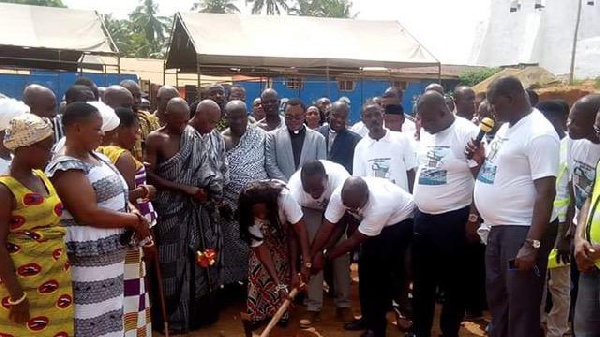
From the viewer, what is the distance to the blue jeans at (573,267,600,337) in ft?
10.3

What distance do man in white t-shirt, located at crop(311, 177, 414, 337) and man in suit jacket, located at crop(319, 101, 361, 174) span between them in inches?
49.8

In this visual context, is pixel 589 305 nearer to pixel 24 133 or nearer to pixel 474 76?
pixel 24 133

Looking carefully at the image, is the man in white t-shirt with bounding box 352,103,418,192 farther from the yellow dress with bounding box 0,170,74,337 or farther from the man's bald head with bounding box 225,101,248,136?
the yellow dress with bounding box 0,170,74,337

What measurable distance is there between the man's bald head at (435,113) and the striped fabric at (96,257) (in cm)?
211

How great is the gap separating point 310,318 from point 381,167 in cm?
144

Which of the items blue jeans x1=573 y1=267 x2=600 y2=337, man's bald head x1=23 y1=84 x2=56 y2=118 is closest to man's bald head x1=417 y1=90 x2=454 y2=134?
blue jeans x1=573 y1=267 x2=600 y2=337

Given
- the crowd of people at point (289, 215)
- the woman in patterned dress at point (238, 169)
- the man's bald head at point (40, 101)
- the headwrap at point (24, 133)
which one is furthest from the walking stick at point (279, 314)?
the man's bald head at point (40, 101)

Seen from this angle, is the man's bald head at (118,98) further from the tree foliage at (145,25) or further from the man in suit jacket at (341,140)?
the tree foliage at (145,25)

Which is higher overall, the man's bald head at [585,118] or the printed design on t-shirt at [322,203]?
the man's bald head at [585,118]

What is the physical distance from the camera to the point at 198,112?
4.83 metres

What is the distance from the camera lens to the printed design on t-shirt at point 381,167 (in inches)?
199

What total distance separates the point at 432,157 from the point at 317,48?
991 cm

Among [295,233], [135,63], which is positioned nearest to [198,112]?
[295,233]

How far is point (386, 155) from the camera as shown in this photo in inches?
199
